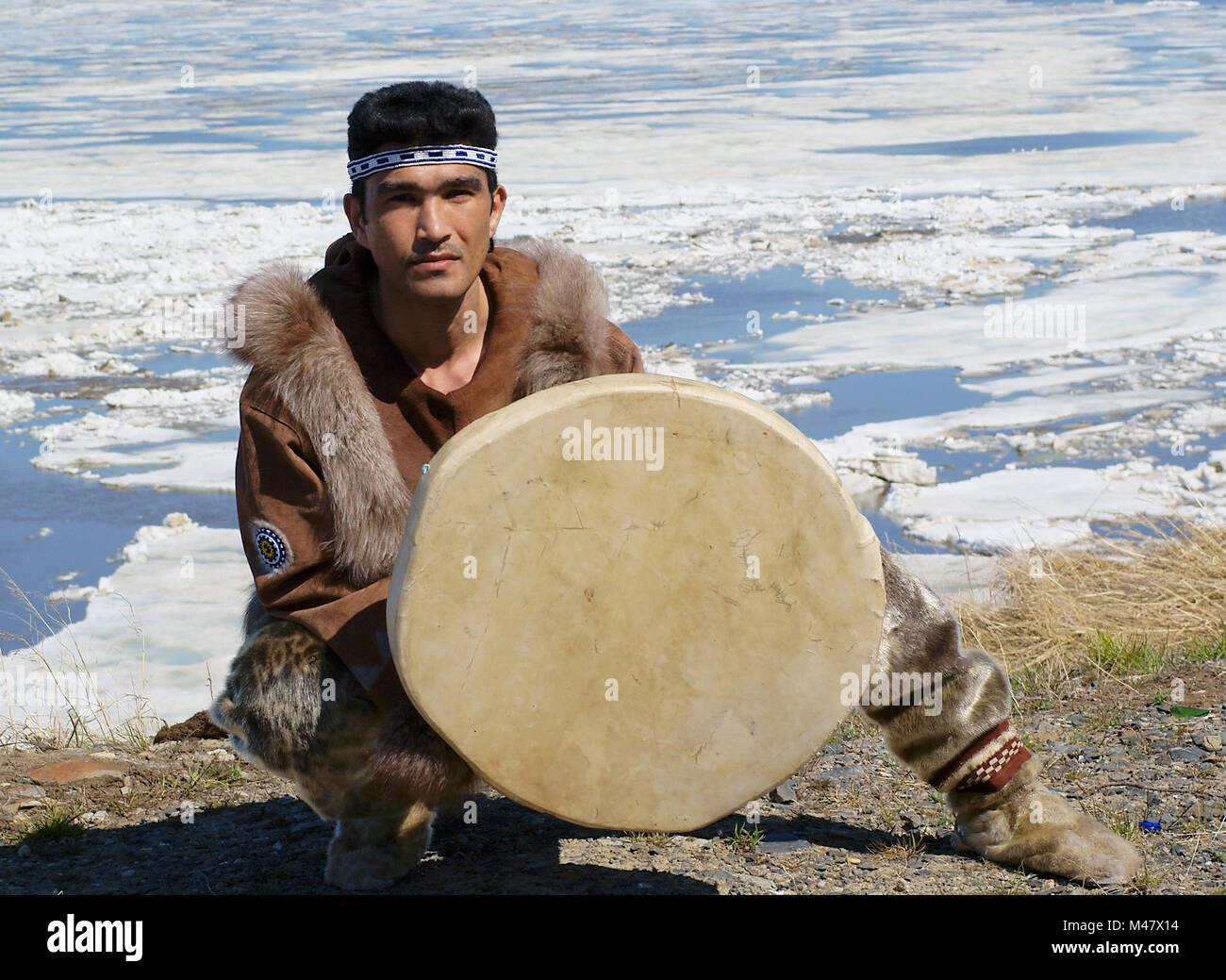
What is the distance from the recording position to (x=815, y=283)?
9.57m

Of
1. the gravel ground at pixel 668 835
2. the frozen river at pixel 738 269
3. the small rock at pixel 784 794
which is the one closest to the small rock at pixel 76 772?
the gravel ground at pixel 668 835

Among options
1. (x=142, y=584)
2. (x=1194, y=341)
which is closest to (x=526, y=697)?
(x=142, y=584)

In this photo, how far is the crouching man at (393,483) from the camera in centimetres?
253

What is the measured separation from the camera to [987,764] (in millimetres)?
2777

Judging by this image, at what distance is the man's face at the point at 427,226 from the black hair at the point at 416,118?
0.17 feet

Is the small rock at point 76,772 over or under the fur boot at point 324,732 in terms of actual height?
under

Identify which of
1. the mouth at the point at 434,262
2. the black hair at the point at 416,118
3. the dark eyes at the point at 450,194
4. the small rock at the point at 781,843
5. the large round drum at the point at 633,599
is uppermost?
the black hair at the point at 416,118

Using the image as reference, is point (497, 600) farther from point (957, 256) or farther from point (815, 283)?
point (957, 256)

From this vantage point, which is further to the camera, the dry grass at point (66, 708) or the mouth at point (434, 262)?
the dry grass at point (66, 708)

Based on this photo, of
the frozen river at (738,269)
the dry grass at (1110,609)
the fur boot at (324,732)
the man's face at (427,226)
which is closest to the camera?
the fur boot at (324,732)

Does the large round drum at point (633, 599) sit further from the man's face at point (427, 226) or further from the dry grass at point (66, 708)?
the dry grass at point (66, 708)

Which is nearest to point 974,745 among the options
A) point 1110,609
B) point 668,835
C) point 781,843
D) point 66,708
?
point 781,843

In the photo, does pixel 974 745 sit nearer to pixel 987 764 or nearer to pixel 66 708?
pixel 987 764

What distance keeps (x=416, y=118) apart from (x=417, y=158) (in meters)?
0.07
